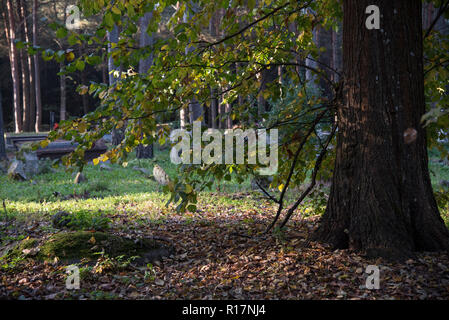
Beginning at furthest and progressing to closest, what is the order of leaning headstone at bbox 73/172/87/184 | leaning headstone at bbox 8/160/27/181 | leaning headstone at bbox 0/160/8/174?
1. leaning headstone at bbox 0/160/8/174
2. leaning headstone at bbox 8/160/27/181
3. leaning headstone at bbox 73/172/87/184

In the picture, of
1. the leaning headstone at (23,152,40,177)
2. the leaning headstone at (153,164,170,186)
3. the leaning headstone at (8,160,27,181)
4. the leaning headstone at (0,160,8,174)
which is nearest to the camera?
the leaning headstone at (153,164,170,186)

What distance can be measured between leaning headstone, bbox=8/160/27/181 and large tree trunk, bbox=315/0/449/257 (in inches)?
416

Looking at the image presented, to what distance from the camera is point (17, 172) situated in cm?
1175

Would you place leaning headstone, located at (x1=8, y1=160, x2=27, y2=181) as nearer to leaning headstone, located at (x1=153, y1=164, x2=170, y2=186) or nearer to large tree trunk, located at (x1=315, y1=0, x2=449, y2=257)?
leaning headstone, located at (x1=153, y1=164, x2=170, y2=186)

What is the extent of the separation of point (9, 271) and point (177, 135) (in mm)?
2142

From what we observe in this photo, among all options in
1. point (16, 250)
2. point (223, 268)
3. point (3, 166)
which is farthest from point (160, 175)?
point (223, 268)

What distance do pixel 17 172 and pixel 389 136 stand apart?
434 inches

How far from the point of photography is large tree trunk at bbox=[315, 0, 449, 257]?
3.69 metres

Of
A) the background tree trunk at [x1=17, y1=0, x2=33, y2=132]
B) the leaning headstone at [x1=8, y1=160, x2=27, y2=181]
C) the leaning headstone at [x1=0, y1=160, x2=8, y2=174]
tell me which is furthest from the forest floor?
the background tree trunk at [x1=17, y1=0, x2=33, y2=132]

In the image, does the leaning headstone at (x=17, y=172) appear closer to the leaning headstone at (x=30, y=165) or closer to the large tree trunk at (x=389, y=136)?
the leaning headstone at (x=30, y=165)

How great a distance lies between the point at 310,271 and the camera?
3688 mm

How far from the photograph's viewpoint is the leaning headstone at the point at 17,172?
38.5 ft
